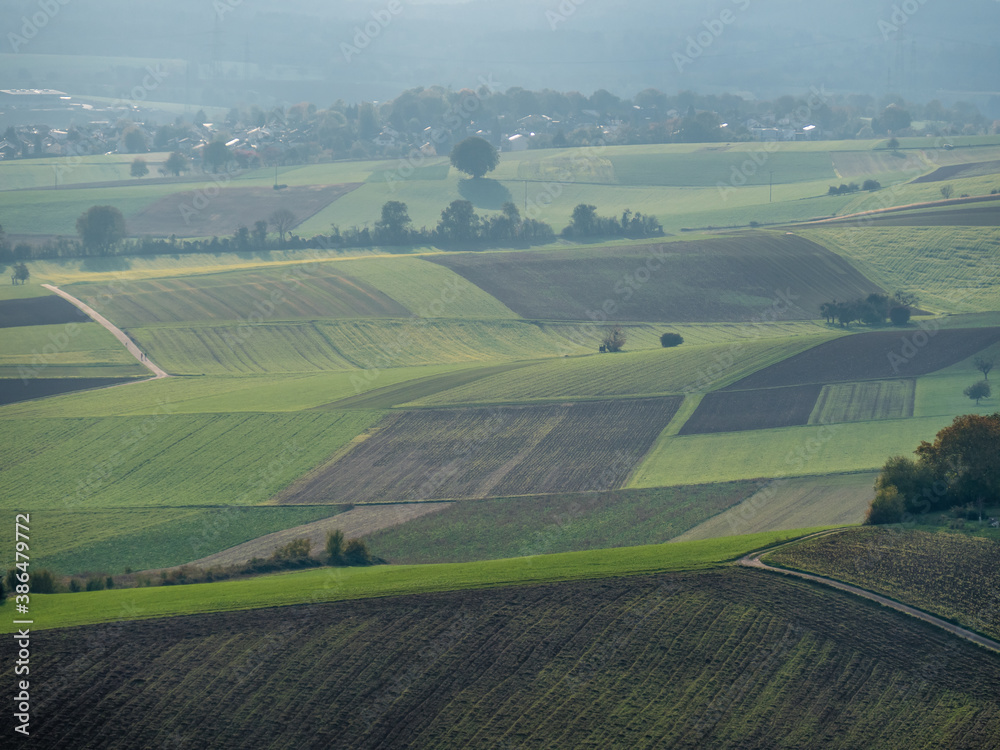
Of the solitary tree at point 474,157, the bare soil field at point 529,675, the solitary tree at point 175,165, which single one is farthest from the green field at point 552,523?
the solitary tree at point 175,165

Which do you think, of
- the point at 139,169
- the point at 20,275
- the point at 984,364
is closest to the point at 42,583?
the point at 984,364

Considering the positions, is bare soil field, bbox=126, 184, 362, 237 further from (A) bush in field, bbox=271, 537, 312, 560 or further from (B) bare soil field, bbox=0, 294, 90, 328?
(A) bush in field, bbox=271, 537, 312, 560

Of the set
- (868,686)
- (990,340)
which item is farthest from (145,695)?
(990,340)

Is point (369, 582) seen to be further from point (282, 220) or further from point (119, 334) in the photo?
point (282, 220)

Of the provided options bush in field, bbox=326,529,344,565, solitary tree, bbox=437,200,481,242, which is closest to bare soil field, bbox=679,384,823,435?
bush in field, bbox=326,529,344,565

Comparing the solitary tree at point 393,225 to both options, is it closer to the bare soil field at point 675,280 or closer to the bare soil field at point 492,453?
the bare soil field at point 675,280

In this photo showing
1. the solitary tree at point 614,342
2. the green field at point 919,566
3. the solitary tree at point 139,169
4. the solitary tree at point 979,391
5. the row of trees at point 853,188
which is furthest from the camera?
the solitary tree at point 139,169

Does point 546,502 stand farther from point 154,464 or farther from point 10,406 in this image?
point 10,406
